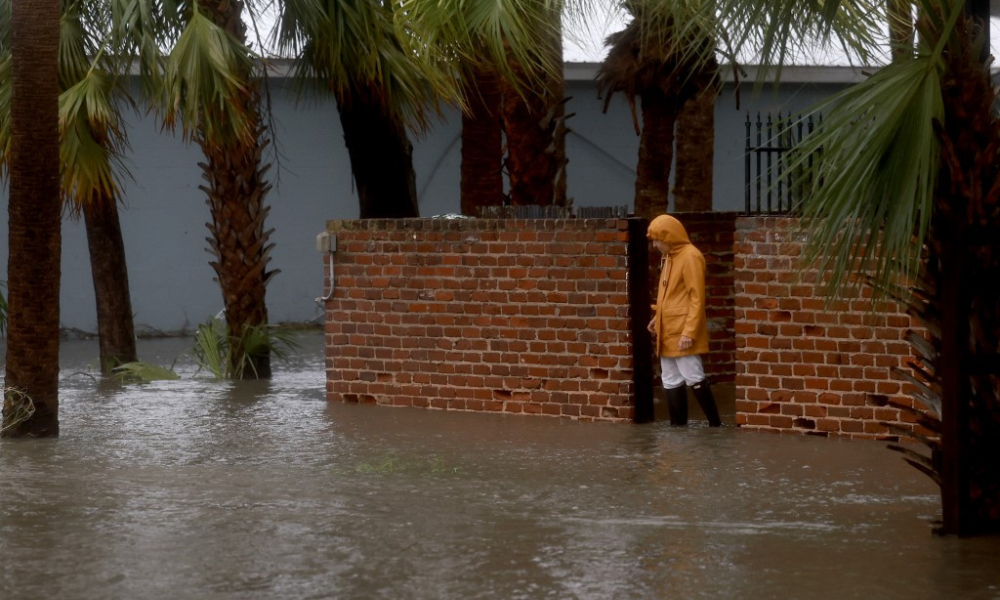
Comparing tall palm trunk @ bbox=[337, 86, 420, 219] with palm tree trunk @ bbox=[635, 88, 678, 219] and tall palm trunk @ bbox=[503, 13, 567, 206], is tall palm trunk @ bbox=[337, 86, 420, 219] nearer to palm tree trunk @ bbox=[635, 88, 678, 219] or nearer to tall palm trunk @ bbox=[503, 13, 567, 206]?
tall palm trunk @ bbox=[503, 13, 567, 206]

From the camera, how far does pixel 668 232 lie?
426 inches

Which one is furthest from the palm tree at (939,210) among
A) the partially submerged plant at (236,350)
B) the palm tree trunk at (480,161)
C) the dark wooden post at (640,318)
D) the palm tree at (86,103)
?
the partially submerged plant at (236,350)

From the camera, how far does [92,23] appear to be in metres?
12.9

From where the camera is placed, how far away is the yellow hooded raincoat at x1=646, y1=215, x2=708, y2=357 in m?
10.8

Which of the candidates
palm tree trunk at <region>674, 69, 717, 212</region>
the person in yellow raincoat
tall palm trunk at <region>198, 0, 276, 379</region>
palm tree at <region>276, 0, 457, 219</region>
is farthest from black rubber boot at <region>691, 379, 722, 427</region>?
Answer: palm tree trunk at <region>674, 69, 717, 212</region>

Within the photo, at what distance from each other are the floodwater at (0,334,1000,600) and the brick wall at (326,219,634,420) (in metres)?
0.39

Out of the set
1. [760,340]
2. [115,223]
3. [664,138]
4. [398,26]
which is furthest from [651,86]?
[115,223]

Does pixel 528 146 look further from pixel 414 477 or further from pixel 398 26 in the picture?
pixel 414 477

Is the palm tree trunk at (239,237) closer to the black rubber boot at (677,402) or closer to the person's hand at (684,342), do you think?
the black rubber boot at (677,402)

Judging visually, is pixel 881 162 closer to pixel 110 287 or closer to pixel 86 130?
pixel 86 130

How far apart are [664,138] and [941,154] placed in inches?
333

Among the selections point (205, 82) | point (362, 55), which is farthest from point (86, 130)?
point (362, 55)

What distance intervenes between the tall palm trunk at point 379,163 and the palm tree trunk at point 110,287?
2.63m

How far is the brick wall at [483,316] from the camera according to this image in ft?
37.1
